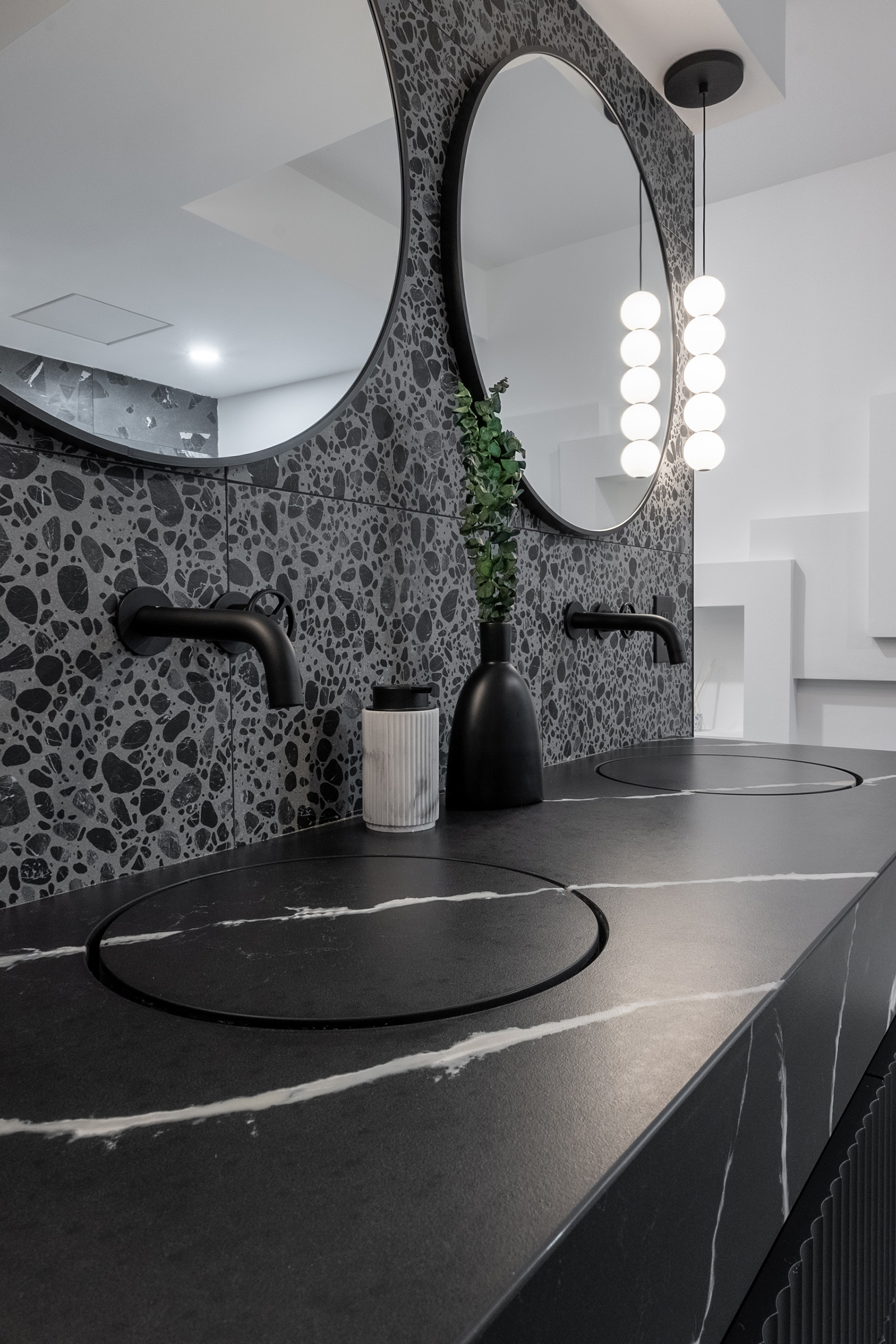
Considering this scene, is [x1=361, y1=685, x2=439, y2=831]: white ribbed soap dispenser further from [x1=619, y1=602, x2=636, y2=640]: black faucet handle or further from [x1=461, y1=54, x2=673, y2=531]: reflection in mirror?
[x1=619, y1=602, x2=636, y2=640]: black faucet handle

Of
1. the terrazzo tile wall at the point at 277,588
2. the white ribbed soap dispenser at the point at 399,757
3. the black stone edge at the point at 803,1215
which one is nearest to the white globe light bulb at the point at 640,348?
the terrazzo tile wall at the point at 277,588

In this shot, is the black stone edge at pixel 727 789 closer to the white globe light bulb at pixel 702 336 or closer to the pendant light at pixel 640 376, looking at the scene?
the pendant light at pixel 640 376

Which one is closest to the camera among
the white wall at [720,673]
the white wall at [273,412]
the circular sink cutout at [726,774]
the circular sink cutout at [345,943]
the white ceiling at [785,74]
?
the circular sink cutout at [345,943]

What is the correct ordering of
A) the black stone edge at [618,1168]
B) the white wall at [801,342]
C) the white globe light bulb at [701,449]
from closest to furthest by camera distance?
the black stone edge at [618,1168]
the white globe light bulb at [701,449]
the white wall at [801,342]

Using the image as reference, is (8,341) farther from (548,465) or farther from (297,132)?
(548,465)

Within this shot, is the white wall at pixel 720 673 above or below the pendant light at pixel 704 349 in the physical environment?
below

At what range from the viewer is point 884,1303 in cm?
85

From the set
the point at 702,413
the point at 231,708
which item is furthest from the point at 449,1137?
the point at 702,413

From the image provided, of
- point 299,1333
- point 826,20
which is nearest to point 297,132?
point 299,1333

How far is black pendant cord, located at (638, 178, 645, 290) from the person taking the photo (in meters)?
1.60

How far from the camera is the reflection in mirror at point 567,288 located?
119cm

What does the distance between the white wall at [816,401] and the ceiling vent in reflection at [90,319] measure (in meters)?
3.12

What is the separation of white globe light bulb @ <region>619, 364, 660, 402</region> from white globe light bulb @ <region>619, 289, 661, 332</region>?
0.25ft

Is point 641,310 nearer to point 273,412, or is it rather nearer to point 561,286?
point 561,286
